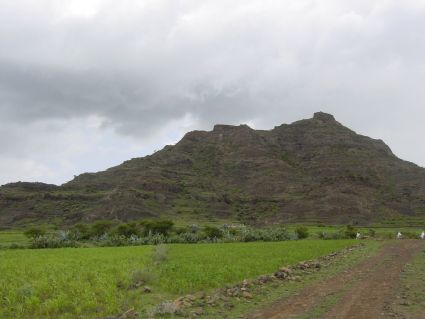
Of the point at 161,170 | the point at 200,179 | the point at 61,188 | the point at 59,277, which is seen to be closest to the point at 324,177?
the point at 200,179

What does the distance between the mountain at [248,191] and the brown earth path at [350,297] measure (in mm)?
111157

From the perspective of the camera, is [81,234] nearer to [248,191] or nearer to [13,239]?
[13,239]

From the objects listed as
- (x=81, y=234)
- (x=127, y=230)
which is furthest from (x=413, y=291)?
(x=127, y=230)

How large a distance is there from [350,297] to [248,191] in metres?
155

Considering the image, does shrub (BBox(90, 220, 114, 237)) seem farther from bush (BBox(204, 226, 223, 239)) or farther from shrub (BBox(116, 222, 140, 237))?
bush (BBox(204, 226, 223, 239))

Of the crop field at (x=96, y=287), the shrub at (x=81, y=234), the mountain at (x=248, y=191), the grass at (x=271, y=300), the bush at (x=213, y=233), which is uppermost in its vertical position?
the mountain at (x=248, y=191)

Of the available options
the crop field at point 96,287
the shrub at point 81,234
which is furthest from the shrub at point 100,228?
the crop field at point 96,287

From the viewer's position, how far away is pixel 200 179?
183 meters

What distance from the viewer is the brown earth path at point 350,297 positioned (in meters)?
13.8

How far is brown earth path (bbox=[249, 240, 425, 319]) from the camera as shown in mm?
13805

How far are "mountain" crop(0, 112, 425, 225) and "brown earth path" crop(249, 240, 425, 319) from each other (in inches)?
4376

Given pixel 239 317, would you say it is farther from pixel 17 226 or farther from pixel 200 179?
pixel 200 179

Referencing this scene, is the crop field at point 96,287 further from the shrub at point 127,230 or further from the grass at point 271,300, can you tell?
the shrub at point 127,230

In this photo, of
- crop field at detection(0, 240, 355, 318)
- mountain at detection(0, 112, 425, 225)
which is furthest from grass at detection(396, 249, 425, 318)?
mountain at detection(0, 112, 425, 225)
